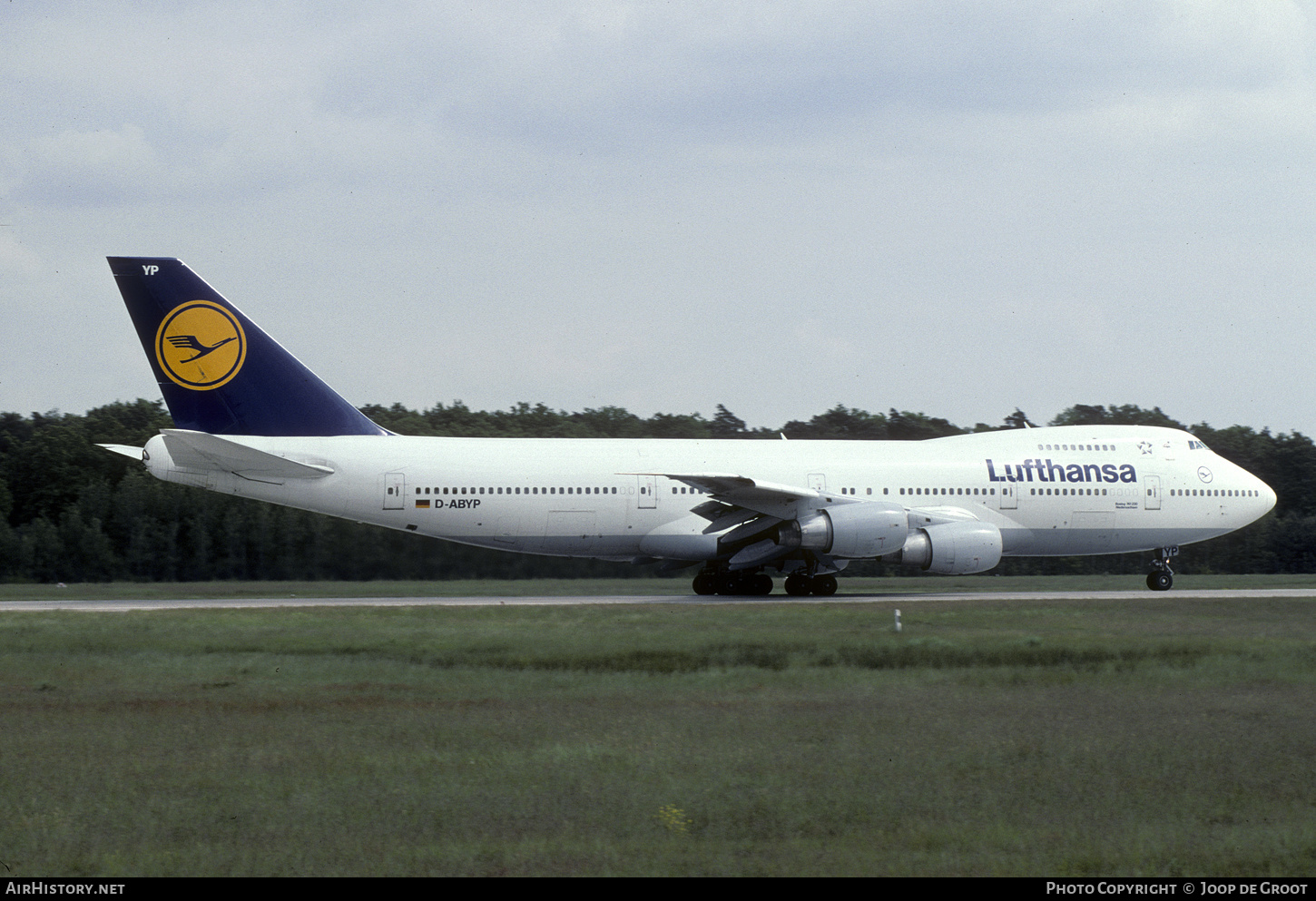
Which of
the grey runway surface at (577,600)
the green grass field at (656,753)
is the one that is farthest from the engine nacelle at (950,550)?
the green grass field at (656,753)

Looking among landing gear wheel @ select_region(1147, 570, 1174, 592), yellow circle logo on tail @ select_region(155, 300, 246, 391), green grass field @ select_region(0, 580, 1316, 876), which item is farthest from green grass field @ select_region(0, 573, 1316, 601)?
green grass field @ select_region(0, 580, 1316, 876)

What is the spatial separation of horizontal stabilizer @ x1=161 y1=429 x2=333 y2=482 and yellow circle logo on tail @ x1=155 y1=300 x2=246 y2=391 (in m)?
1.30

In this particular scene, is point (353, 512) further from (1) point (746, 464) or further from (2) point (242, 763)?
(2) point (242, 763)

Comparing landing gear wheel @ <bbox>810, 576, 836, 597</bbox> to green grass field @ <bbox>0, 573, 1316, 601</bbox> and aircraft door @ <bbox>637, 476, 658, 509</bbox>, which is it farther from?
aircraft door @ <bbox>637, 476, 658, 509</bbox>

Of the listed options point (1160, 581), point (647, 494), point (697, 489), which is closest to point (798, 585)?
point (697, 489)

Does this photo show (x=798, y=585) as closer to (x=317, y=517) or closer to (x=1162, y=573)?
(x=1162, y=573)

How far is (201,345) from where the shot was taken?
24500mm

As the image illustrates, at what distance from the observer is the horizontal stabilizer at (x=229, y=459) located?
23000 mm

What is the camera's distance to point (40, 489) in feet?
142

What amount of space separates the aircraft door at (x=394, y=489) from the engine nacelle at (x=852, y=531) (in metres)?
8.19

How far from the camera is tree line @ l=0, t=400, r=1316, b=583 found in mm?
30219

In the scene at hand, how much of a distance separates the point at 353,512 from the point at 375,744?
16.6 meters

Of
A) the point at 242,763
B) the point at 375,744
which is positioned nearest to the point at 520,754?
the point at 375,744

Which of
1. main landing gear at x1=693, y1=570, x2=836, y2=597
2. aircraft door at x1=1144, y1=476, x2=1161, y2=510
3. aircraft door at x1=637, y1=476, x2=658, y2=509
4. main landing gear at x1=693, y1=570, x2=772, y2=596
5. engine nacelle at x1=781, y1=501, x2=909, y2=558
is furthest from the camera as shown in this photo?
aircraft door at x1=1144, y1=476, x2=1161, y2=510
